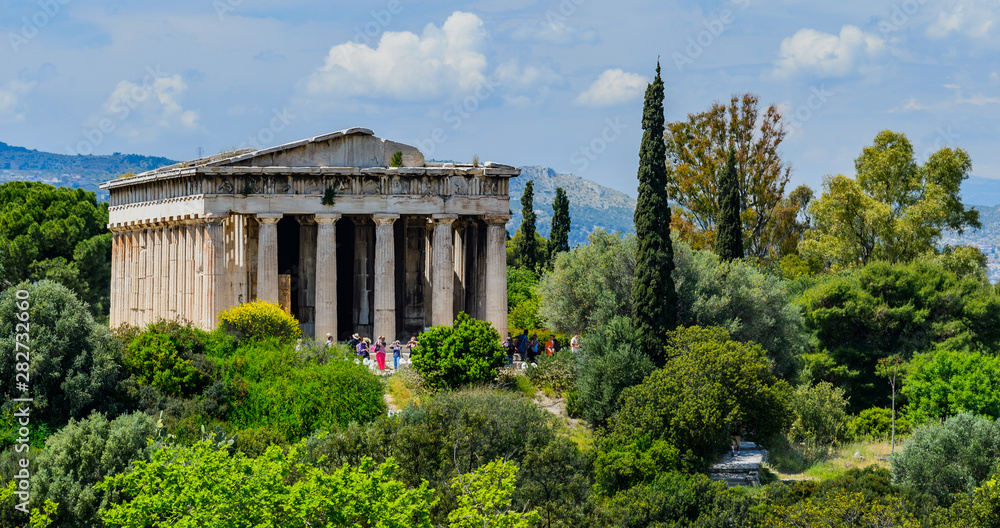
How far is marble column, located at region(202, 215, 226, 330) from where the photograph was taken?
160ft

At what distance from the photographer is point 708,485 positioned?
3569cm

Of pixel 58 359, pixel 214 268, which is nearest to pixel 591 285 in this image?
pixel 214 268

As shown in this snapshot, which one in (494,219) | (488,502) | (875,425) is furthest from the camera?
(875,425)

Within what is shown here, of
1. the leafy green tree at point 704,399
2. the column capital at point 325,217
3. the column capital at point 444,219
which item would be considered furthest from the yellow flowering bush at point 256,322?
the leafy green tree at point 704,399

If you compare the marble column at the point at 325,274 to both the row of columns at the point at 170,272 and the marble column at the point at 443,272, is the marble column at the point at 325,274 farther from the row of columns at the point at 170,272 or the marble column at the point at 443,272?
the marble column at the point at 443,272

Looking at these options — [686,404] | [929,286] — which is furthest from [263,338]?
[929,286]

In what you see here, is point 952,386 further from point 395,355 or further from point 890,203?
point 395,355

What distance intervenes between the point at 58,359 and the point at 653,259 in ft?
66.3

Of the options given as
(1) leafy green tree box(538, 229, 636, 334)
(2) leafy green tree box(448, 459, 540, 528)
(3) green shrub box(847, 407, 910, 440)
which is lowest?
(3) green shrub box(847, 407, 910, 440)

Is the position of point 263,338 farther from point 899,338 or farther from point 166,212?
point 899,338

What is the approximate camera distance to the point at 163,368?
4025 cm

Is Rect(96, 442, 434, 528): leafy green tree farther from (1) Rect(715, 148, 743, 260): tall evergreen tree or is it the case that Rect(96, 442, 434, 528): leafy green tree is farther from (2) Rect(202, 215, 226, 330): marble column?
(1) Rect(715, 148, 743, 260): tall evergreen tree

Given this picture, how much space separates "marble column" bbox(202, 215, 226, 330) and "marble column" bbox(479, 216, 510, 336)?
10.7 metres

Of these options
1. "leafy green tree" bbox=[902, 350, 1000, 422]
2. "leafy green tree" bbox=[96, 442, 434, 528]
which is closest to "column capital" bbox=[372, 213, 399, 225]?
"leafy green tree" bbox=[902, 350, 1000, 422]
